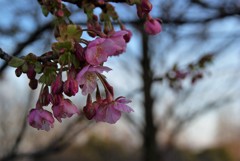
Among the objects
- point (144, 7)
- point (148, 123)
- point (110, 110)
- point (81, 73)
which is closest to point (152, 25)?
point (144, 7)

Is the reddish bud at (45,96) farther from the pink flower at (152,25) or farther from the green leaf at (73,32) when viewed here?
the pink flower at (152,25)

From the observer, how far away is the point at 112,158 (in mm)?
16578

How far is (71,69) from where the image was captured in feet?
2.99

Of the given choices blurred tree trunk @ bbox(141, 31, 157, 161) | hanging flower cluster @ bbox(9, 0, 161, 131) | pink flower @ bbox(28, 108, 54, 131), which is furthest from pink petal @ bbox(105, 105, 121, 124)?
blurred tree trunk @ bbox(141, 31, 157, 161)

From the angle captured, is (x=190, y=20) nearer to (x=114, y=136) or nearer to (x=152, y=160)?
(x=152, y=160)

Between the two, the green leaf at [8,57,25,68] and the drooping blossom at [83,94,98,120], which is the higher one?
the green leaf at [8,57,25,68]

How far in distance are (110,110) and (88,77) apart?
0.47 feet

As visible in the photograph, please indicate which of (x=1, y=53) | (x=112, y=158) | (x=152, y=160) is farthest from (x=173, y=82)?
(x=112, y=158)

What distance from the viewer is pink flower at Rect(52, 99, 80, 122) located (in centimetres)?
97

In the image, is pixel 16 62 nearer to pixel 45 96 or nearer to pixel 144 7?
pixel 45 96

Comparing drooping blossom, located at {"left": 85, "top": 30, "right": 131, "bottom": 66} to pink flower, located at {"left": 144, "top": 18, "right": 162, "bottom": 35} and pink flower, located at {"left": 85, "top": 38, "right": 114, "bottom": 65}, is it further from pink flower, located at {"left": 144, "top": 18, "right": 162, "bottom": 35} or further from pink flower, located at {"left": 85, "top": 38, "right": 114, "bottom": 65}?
pink flower, located at {"left": 144, "top": 18, "right": 162, "bottom": 35}

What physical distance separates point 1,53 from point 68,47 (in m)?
Result: 0.25

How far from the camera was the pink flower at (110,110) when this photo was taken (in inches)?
40.5

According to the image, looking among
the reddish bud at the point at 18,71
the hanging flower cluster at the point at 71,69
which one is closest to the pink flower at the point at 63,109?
the hanging flower cluster at the point at 71,69
